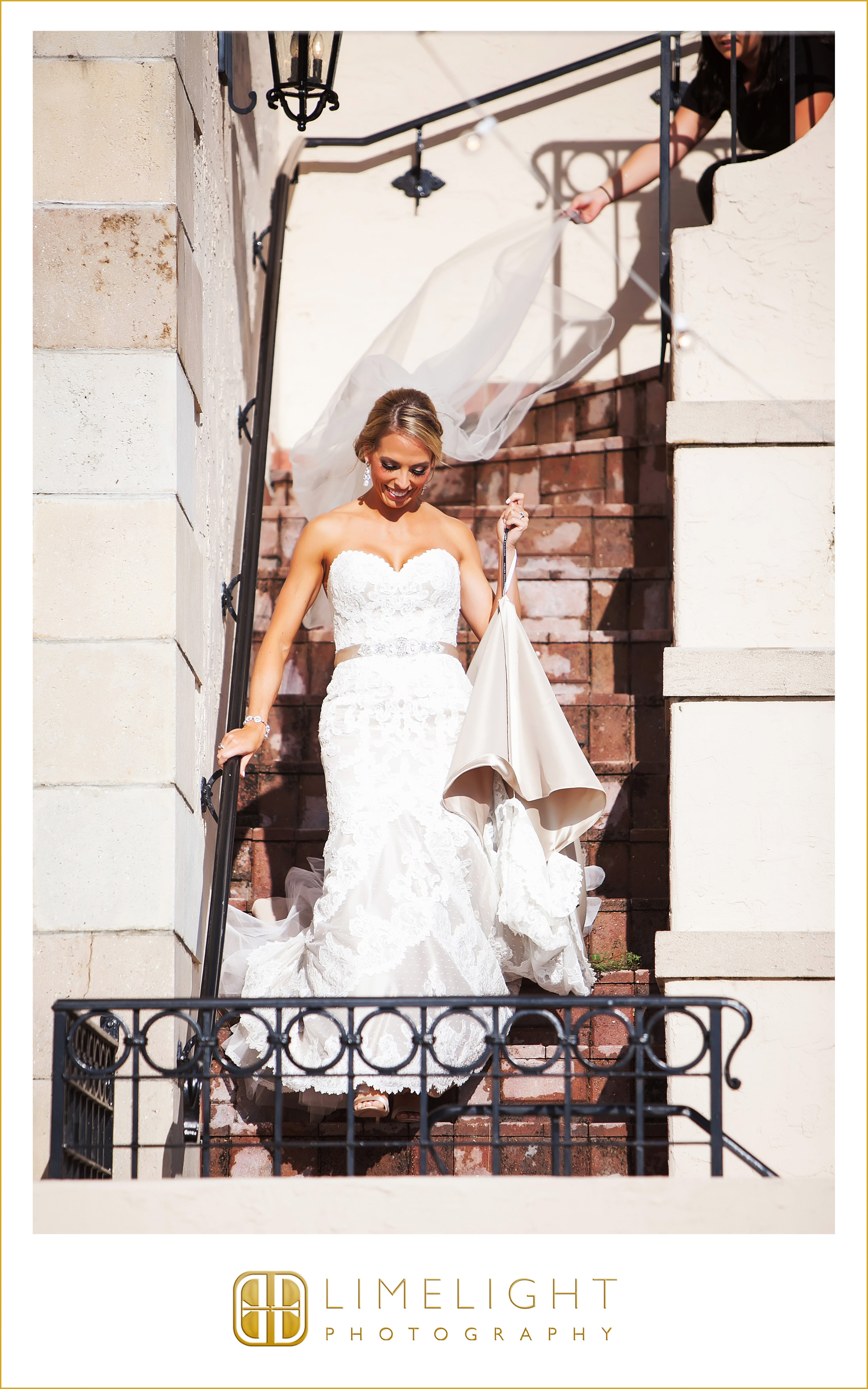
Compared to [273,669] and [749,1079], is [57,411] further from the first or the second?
[749,1079]

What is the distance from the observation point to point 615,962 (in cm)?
598

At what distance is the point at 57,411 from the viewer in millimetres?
5344

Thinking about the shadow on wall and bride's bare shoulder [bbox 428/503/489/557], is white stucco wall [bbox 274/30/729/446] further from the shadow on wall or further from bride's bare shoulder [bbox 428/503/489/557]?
bride's bare shoulder [bbox 428/503/489/557]

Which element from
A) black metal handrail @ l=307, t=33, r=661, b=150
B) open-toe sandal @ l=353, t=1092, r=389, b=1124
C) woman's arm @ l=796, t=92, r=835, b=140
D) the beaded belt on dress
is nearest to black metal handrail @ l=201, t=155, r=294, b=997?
the beaded belt on dress

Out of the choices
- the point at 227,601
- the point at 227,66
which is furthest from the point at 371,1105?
the point at 227,66

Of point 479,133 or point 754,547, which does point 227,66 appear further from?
point 754,547

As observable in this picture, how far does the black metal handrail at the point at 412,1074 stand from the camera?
4.34 meters

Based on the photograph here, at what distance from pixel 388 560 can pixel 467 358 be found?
5.82ft

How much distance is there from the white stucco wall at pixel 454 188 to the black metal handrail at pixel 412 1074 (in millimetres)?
4600

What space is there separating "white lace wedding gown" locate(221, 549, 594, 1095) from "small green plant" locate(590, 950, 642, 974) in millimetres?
236

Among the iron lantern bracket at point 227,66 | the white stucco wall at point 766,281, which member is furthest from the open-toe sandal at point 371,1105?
the iron lantern bracket at point 227,66

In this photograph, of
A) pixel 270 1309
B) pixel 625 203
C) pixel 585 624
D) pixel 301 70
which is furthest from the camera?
pixel 625 203
